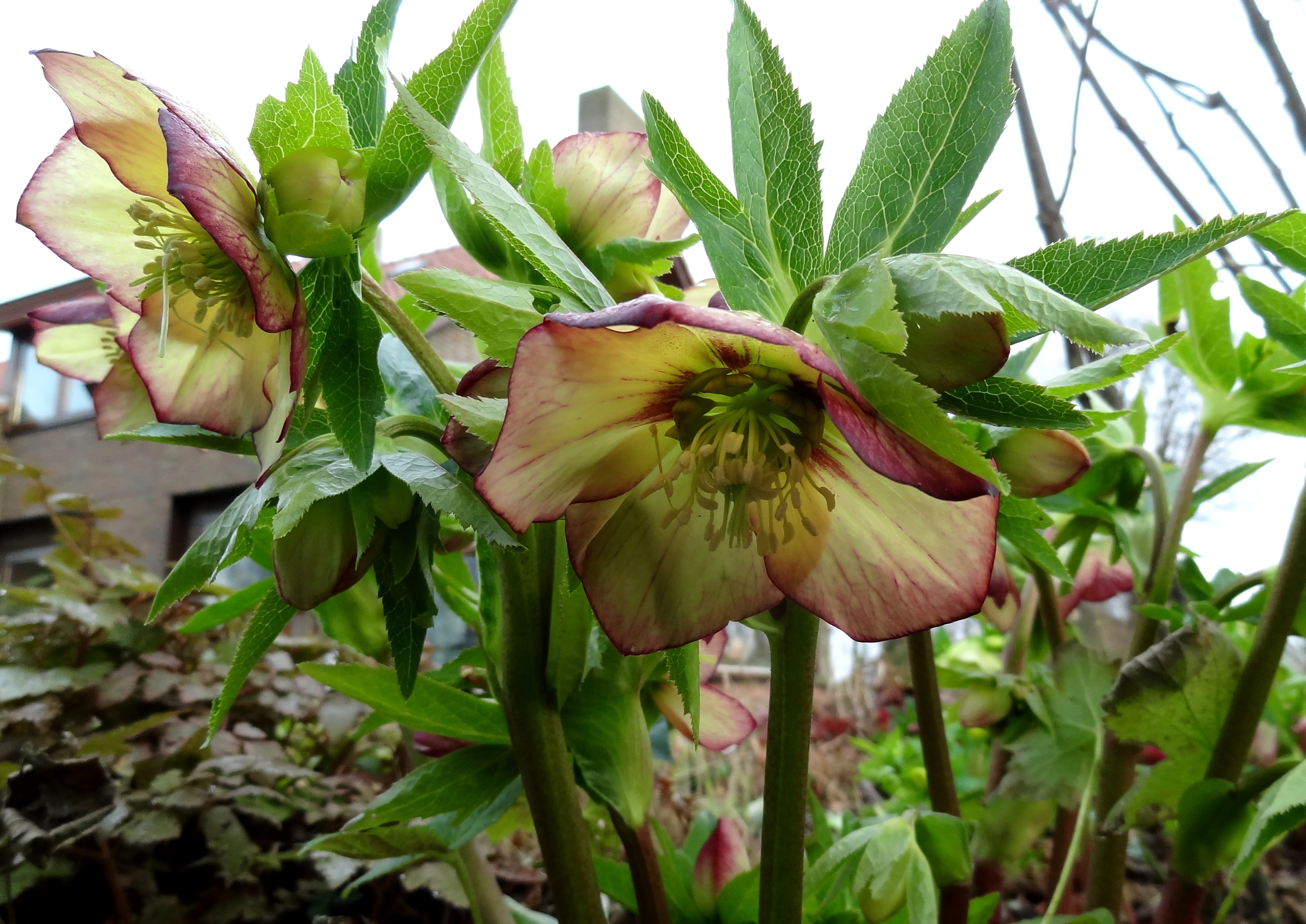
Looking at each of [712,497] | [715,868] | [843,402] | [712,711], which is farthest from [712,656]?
[843,402]

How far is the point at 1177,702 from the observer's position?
56 centimetres

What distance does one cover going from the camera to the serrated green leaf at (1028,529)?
0.45 m

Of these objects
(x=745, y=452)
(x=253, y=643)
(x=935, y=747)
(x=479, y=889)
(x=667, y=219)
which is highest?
(x=667, y=219)

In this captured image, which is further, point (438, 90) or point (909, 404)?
point (438, 90)

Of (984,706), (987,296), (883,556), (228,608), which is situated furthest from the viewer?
(984,706)

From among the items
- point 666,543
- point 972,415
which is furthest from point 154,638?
point 972,415

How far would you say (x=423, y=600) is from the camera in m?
0.39

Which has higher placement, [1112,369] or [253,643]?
[1112,369]

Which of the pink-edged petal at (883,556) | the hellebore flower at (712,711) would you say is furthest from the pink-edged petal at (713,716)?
the pink-edged petal at (883,556)

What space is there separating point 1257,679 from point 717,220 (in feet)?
1.43

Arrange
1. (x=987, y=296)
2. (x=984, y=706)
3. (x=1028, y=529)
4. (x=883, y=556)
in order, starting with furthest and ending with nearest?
(x=984, y=706)
(x=1028, y=529)
(x=883, y=556)
(x=987, y=296)

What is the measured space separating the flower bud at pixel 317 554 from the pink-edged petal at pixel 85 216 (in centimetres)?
17

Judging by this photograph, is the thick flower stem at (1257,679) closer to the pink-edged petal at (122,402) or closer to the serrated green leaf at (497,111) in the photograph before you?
the serrated green leaf at (497,111)

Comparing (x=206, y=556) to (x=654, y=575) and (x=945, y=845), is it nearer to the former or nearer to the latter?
(x=654, y=575)
